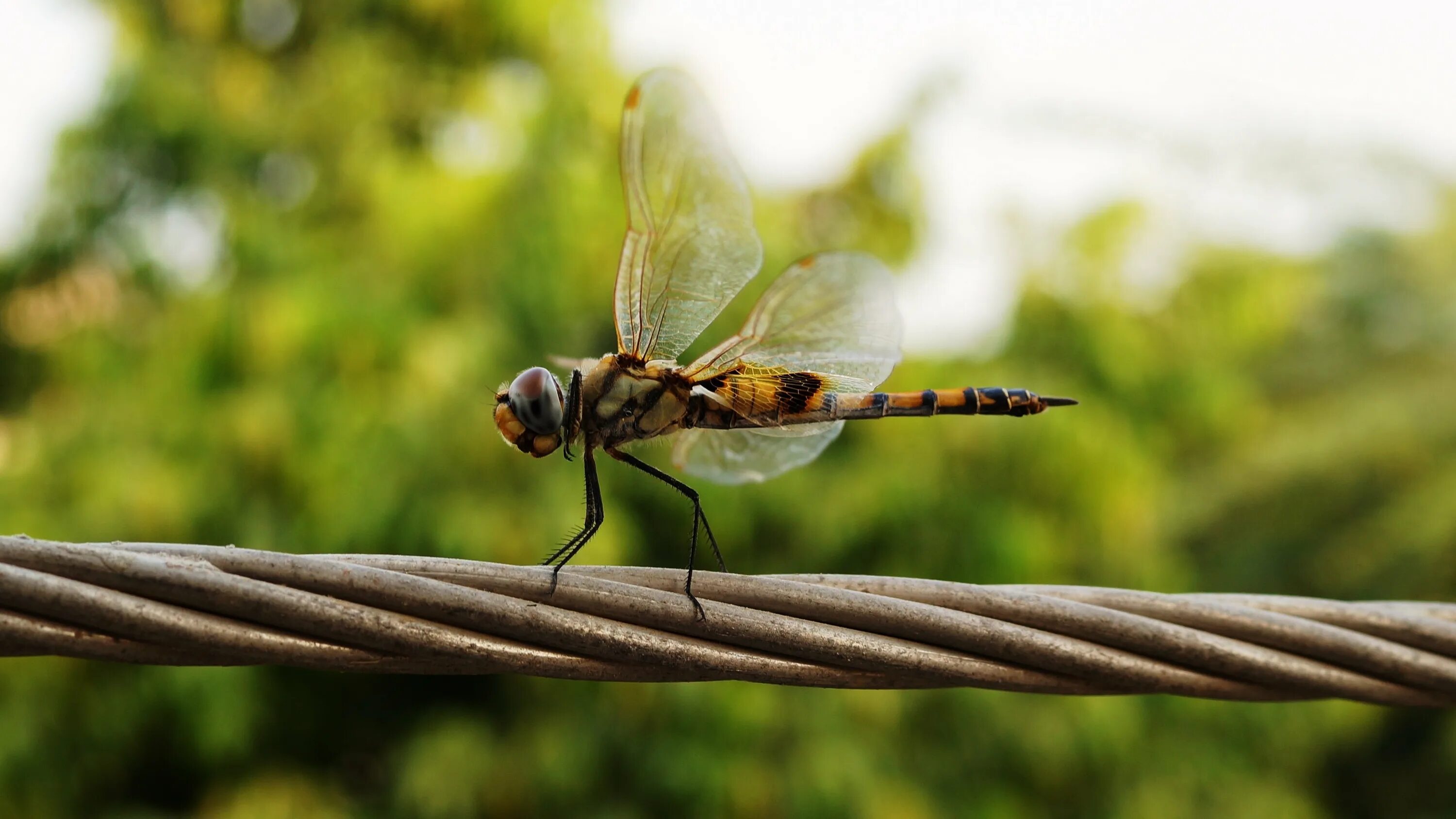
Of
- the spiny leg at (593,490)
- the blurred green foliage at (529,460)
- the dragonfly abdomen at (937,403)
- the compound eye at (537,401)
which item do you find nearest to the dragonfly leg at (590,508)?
the spiny leg at (593,490)

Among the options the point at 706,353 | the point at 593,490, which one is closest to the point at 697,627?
the point at 593,490

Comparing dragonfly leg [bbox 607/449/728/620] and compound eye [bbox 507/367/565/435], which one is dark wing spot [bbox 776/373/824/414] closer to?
dragonfly leg [bbox 607/449/728/620]

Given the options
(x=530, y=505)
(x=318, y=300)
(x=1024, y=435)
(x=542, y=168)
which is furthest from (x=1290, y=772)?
(x=318, y=300)

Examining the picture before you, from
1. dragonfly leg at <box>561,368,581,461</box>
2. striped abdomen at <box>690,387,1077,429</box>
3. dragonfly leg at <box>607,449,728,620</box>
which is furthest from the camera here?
striped abdomen at <box>690,387,1077,429</box>

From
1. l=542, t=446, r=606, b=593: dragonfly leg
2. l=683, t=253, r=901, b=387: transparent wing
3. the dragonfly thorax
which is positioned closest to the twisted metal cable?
l=542, t=446, r=606, b=593: dragonfly leg

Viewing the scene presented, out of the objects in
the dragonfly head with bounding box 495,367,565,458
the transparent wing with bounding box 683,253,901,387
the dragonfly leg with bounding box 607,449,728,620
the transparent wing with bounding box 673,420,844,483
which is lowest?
the dragonfly leg with bounding box 607,449,728,620

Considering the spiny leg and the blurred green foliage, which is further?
the blurred green foliage

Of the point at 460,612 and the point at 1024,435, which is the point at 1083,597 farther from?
the point at 1024,435
